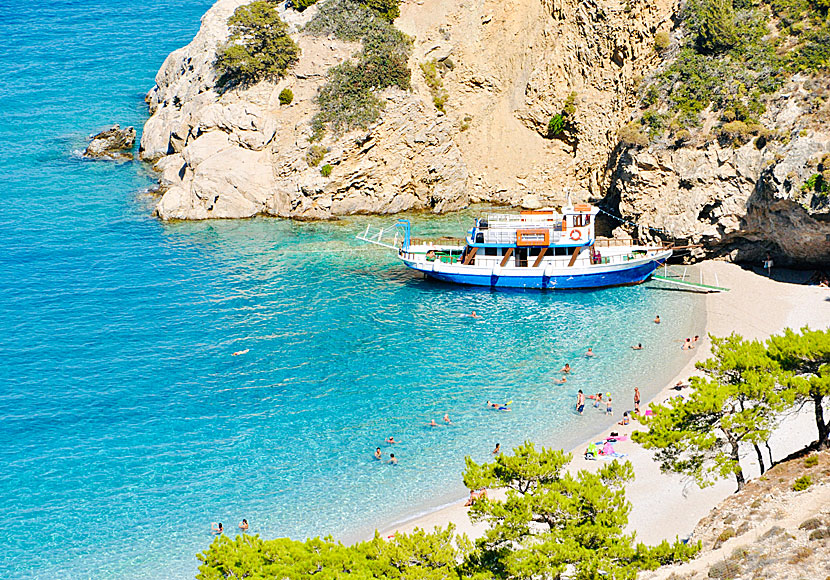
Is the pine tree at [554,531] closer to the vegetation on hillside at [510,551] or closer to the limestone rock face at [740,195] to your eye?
the vegetation on hillside at [510,551]

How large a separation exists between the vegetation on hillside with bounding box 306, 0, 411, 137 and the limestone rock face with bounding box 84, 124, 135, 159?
23276 mm

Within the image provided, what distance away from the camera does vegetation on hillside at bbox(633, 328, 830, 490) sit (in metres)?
28.3

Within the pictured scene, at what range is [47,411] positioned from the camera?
147 feet

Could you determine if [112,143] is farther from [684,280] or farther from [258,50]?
[684,280]

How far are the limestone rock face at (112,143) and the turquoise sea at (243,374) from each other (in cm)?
962

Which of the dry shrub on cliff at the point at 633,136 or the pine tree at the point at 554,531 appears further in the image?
the dry shrub on cliff at the point at 633,136

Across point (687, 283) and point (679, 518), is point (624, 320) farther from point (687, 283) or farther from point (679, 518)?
point (679, 518)

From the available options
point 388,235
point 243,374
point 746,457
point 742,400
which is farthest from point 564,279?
point 742,400

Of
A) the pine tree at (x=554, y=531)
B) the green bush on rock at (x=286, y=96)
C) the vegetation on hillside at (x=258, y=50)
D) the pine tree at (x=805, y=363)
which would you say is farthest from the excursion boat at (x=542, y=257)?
the pine tree at (x=554, y=531)

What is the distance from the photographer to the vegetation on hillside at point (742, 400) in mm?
28312

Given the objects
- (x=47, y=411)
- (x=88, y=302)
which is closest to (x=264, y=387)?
(x=47, y=411)

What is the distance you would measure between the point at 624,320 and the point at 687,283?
670 centimetres

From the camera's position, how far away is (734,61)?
6200 cm

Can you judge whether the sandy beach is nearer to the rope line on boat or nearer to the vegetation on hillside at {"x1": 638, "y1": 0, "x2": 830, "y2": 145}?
the rope line on boat
